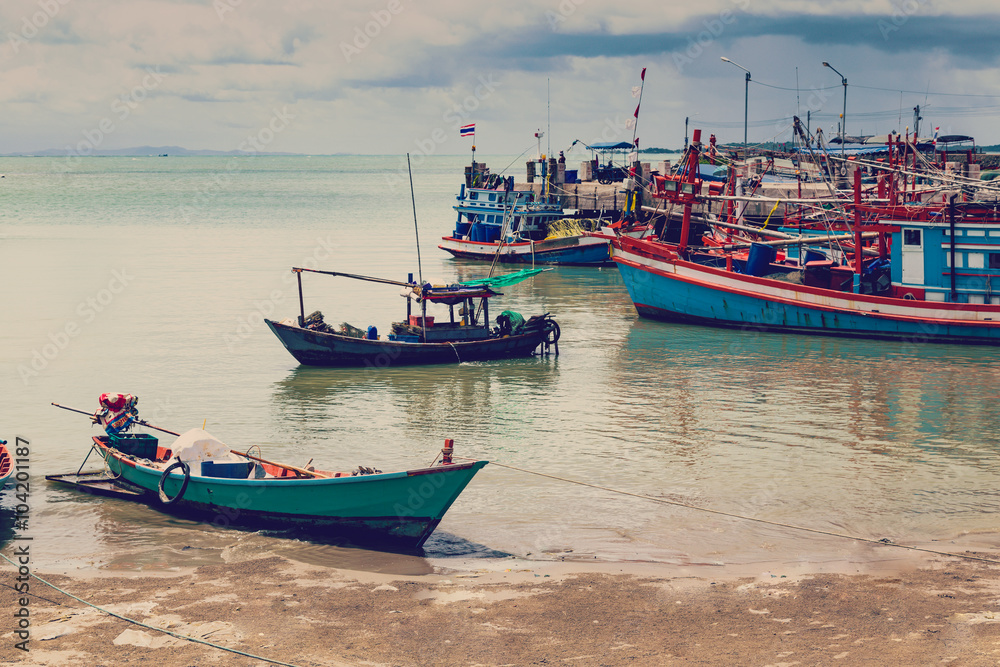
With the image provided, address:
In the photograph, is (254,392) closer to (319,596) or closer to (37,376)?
(37,376)

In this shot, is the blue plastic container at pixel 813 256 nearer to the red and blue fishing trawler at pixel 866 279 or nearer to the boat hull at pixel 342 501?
the red and blue fishing trawler at pixel 866 279

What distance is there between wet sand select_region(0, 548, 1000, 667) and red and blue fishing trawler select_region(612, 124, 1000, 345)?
19.2m

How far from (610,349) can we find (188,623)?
21.6 m

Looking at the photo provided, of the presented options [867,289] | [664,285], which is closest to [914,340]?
[867,289]

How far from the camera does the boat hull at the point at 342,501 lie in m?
13.5

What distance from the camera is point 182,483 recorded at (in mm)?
15117

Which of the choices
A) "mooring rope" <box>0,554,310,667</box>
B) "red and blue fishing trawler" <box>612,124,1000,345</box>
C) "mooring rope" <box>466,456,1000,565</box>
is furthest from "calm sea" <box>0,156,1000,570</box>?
"mooring rope" <box>0,554,310,667</box>

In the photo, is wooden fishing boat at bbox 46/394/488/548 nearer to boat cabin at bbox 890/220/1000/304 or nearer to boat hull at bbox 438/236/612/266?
boat cabin at bbox 890/220/1000/304

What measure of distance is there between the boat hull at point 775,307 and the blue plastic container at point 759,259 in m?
1.27

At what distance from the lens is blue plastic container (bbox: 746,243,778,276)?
34344 millimetres

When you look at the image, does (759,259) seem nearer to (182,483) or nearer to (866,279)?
(866,279)

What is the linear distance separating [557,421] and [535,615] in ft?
36.0

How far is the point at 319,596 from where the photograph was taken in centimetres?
1217

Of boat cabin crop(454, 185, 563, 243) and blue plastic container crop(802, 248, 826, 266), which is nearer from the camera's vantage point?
blue plastic container crop(802, 248, 826, 266)
